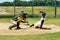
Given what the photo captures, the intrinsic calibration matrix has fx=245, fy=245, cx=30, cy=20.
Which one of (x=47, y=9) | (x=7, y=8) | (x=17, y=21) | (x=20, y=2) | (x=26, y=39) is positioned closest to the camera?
(x=26, y=39)

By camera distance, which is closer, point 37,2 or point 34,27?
point 34,27

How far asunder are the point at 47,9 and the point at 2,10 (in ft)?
23.9

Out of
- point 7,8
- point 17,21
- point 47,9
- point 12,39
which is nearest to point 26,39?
point 12,39

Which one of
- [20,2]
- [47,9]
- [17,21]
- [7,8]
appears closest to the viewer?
[17,21]

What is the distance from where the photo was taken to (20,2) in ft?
114

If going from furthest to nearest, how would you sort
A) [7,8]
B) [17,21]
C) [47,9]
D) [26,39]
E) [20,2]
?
1. [7,8]
2. [47,9]
3. [20,2]
4. [17,21]
5. [26,39]

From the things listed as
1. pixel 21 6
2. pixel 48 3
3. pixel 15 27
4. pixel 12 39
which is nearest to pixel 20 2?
pixel 21 6

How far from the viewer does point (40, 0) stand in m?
36.3

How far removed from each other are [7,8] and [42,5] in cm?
773

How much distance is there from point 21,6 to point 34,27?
18.3 meters

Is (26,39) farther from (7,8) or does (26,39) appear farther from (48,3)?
(7,8)

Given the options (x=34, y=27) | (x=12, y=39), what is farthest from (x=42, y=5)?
(x=12, y=39)

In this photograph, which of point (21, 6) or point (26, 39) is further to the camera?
point (21, 6)

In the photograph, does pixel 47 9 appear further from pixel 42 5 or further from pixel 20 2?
pixel 20 2
